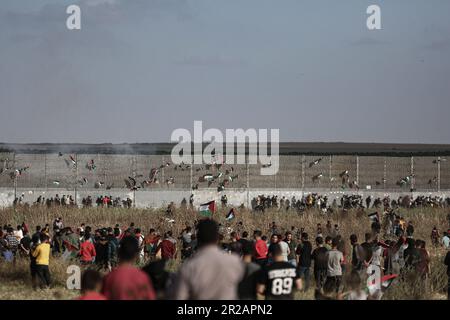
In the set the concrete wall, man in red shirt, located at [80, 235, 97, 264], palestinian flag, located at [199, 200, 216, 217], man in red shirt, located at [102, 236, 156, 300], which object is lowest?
man in red shirt, located at [80, 235, 97, 264]

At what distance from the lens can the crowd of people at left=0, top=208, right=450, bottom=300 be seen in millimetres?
7676

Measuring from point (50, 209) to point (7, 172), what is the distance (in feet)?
44.4

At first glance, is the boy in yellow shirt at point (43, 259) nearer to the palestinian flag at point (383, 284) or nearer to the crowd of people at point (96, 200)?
the palestinian flag at point (383, 284)

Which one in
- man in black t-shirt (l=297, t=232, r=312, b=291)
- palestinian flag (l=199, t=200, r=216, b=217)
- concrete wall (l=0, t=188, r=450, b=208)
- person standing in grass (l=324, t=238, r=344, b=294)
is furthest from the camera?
concrete wall (l=0, t=188, r=450, b=208)

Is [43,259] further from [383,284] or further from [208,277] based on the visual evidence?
[208,277]

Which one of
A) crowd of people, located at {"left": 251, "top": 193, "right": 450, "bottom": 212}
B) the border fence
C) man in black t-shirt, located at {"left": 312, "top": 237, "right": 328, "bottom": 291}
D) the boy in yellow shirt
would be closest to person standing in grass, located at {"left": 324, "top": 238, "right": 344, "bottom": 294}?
man in black t-shirt, located at {"left": 312, "top": 237, "right": 328, "bottom": 291}

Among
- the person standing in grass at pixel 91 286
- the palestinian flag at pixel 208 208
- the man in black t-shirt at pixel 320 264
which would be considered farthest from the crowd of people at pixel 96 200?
the person standing in grass at pixel 91 286

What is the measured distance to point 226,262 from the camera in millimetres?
7645

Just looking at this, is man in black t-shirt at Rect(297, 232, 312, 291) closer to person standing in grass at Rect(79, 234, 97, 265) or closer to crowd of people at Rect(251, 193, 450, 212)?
person standing in grass at Rect(79, 234, 97, 265)

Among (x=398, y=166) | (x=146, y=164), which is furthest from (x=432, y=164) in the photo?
(x=146, y=164)

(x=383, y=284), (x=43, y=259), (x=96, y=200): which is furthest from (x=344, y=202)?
(x=383, y=284)
